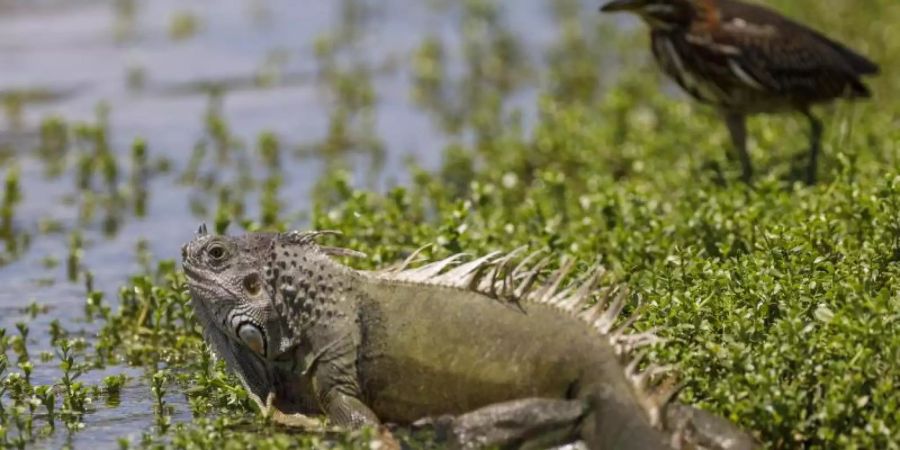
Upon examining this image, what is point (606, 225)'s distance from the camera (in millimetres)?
8680

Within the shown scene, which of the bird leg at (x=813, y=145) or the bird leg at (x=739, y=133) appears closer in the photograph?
the bird leg at (x=813, y=145)

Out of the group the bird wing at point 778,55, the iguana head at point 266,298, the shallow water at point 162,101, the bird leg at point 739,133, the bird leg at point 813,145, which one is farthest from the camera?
the bird leg at point 739,133

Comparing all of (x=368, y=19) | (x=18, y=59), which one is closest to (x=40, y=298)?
(x=18, y=59)

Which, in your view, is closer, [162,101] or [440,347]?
[440,347]

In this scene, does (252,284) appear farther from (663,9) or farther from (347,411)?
(663,9)

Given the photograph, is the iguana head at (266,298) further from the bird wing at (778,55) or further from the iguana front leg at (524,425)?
the bird wing at (778,55)

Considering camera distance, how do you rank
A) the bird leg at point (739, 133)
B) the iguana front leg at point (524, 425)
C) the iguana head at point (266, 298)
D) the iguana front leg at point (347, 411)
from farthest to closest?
the bird leg at point (739, 133)
the iguana head at point (266, 298)
the iguana front leg at point (347, 411)
the iguana front leg at point (524, 425)

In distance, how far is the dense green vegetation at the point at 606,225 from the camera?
609 cm

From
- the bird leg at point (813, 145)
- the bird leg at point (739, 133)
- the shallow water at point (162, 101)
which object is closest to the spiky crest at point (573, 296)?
the shallow water at point (162, 101)

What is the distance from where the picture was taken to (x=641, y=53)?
15.5 metres

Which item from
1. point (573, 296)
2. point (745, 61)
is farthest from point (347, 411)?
point (745, 61)

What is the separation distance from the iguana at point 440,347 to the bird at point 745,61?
368cm

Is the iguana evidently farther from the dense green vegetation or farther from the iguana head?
the dense green vegetation

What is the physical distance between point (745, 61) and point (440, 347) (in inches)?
177
